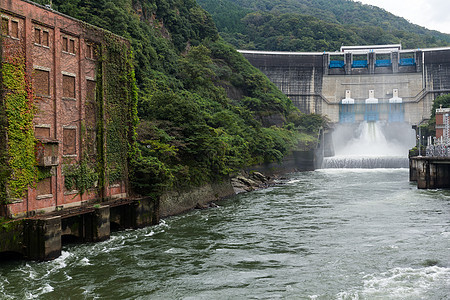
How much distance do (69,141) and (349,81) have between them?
74.4 metres

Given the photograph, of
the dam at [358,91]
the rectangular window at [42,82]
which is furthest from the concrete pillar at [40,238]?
the dam at [358,91]

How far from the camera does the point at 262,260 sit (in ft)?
62.5

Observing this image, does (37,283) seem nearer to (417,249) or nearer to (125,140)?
(125,140)

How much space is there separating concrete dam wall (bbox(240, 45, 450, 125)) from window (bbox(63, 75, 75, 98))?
6845cm

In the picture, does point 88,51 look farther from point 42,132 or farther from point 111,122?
point 42,132

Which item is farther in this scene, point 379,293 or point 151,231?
point 151,231

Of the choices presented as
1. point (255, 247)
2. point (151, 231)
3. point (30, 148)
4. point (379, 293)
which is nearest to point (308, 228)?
point (255, 247)

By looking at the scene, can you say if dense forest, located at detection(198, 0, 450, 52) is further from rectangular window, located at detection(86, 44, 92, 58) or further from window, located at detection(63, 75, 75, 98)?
window, located at detection(63, 75, 75, 98)

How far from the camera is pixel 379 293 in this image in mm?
14945

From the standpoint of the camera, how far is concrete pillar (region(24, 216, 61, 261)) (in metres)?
18.0

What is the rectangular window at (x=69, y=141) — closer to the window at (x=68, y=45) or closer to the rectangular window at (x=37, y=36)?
the window at (x=68, y=45)

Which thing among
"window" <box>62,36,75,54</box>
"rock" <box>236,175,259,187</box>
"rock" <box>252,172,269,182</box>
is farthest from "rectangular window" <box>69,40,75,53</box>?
"rock" <box>252,172,269,182</box>

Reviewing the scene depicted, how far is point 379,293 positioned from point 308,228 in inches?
403

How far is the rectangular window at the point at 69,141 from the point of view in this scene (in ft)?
72.5
